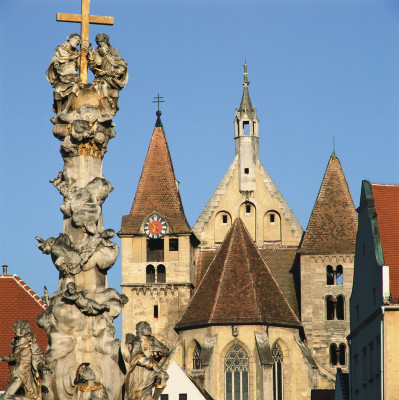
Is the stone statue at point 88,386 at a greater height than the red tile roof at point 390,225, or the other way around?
the red tile roof at point 390,225

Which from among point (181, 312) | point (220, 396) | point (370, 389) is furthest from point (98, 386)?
point (181, 312)

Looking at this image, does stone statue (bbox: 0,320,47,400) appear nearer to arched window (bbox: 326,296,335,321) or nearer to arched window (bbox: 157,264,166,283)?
arched window (bbox: 326,296,335,321)

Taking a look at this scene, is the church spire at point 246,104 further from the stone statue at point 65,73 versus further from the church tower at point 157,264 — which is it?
the stone statue at point 65,73

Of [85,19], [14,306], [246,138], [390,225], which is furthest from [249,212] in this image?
[85,19]

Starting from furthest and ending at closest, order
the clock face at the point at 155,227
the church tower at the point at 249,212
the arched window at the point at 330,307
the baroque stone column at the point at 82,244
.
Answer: the church tower at the point at 249,212 < the clock face at the point at 155,227 < the arched window at the point at 330,307 < the baroque stone column at the point at 82,244

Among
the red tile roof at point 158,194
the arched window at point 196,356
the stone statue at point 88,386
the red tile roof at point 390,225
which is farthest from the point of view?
the red tile roof at point 158,194

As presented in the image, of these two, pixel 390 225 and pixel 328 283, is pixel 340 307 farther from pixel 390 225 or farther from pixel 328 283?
pixel 390 225

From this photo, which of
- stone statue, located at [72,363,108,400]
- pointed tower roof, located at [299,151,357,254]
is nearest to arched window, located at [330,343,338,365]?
pointed tower roof, located at [299,151,357,254]

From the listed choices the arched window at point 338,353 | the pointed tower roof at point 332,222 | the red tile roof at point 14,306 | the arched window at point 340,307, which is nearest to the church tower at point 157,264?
the pointed tower roof at point 332,222

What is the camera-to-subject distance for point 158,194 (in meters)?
72.4

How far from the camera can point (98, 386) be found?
45.9ft

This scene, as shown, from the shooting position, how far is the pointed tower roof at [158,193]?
70750 millimetres

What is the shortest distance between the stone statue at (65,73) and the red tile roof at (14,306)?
19407 mm

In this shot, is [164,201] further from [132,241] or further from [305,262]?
[305,262]
